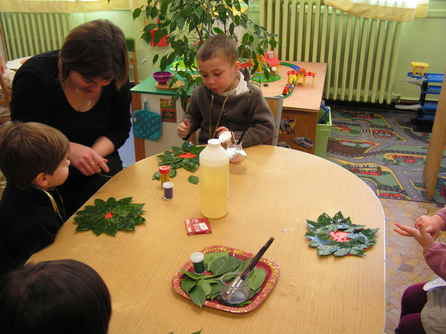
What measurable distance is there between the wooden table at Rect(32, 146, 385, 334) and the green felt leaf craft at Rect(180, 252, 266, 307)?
0.10 ft

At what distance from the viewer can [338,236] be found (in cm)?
108

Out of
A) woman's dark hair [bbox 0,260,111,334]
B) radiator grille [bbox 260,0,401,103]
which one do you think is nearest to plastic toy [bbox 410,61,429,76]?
radiator grille [bbox 260,0,401,103]

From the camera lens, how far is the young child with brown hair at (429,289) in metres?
1.05

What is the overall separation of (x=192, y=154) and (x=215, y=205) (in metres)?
0.42

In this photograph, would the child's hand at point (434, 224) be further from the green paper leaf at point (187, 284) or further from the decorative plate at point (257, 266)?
the green paper leaf at point (187, 284)

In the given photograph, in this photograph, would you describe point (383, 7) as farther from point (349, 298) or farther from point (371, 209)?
point (349, 298)

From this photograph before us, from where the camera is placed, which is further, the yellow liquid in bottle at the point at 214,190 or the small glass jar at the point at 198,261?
the yellow liquid in bottle at the point at 214,190

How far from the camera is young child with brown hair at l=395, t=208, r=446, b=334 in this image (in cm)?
105

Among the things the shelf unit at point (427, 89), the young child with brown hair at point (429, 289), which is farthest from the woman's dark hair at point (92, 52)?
the shelf unit at point (427, 89)

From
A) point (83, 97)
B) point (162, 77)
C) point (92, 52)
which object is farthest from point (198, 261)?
point (162, 77)

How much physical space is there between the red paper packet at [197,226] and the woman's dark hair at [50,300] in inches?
20.3

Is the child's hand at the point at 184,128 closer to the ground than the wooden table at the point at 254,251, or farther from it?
farther from it

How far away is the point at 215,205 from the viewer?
3.80 feet

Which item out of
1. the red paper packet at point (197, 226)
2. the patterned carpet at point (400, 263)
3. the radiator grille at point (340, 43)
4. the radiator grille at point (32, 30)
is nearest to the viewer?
the red paper packet at point (197, 226)
